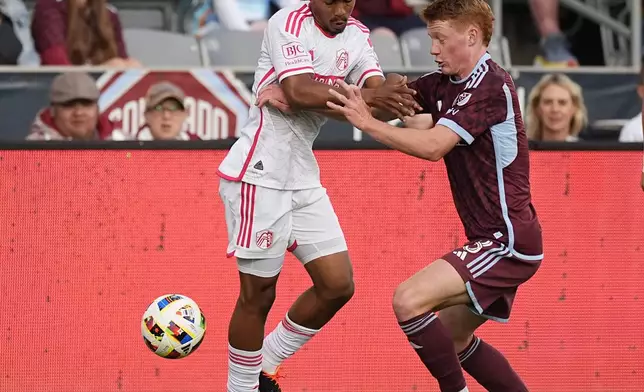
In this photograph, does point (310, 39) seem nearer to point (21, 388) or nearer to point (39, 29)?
point (21, 388)

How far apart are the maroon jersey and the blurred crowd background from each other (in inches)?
115

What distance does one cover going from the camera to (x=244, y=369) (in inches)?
241

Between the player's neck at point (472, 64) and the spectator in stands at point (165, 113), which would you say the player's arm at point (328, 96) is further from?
the spectator in stands at point (165, 113)

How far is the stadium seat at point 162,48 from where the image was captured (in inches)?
399

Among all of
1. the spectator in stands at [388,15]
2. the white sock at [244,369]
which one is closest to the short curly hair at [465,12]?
the white sock at [244,369]

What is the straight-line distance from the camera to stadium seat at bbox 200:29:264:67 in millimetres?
10156

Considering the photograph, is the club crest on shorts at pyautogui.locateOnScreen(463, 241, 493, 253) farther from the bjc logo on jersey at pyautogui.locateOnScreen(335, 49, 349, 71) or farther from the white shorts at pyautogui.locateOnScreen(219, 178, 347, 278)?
Result: the bjc logo on jersey at pyautogui.locateOnScreen(335, 49, 349, 71)

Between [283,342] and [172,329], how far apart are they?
1.84ft

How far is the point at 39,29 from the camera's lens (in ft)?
32.2

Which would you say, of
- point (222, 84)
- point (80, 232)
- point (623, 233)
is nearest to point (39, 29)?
point (222, 84)

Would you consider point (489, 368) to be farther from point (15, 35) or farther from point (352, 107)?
point (15, 35)

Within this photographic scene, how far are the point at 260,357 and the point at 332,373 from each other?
967 millimetres

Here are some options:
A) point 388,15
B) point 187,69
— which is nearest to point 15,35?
point 187,69

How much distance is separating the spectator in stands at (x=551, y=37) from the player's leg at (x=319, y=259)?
5.56 m
